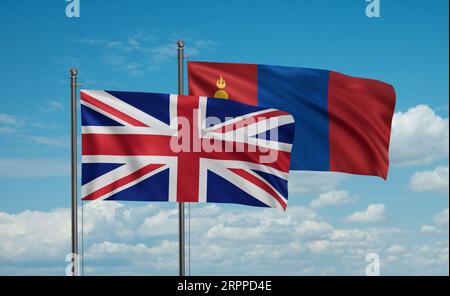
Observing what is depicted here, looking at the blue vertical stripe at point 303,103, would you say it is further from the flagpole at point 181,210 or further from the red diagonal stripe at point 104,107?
the red diagonal stripe at point 104,107

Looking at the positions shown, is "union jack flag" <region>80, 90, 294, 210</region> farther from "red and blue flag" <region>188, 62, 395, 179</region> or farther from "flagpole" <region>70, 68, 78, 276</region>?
"red and blue flag" <region>188, 62, 395, 179</region>

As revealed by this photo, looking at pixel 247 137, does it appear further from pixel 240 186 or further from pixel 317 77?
pixel 317 77

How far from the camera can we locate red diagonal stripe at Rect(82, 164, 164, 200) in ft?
48.0

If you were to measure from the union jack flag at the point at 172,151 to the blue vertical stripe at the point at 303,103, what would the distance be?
4.56 feet

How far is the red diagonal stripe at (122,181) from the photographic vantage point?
48.0 feet

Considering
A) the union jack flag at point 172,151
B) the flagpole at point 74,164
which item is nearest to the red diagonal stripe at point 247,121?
the union jack flag at point 172,151

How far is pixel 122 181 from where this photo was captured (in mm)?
14906

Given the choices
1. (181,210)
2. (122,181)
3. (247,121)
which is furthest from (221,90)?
(122,181)

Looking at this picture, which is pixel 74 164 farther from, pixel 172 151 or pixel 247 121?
pixel 247 121

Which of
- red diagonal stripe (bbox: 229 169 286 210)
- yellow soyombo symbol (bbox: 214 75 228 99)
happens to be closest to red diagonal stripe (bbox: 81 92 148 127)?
yellow soyombo symbol (bbox: 214 75 228 99)

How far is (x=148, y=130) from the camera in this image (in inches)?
600

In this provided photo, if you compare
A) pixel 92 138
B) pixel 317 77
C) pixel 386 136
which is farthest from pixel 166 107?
pixel 386 136
